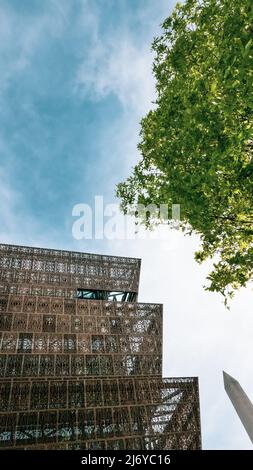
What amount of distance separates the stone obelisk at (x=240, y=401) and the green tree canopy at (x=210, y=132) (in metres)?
3.46

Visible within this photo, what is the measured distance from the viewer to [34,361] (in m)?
20.1

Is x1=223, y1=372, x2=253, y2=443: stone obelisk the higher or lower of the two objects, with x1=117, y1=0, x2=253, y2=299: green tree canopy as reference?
lower

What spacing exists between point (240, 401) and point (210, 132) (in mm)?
8491

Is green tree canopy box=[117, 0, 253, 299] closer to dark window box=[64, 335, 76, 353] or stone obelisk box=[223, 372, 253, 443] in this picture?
stone obelisk box=[223, 372, 253, 443]

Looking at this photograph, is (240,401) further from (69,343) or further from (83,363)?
(69,343)

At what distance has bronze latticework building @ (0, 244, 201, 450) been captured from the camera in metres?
15.4

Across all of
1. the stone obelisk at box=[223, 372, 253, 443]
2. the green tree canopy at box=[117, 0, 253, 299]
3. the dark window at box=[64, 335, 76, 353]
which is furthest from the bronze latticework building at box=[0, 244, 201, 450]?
the green tree canopy at box=[117, 0, 253, 299]

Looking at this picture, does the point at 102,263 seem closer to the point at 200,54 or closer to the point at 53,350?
the point at 53,350

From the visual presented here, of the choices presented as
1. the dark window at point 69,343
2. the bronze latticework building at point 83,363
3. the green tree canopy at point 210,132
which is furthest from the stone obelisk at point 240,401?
the dark window at point 69,343

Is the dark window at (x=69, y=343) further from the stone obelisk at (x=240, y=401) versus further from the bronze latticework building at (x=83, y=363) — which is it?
the stone obelisk at (x=240, y=401)

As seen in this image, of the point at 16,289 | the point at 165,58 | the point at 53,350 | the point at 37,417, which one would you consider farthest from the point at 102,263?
the point at 165,58

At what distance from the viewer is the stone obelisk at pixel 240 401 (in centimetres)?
892

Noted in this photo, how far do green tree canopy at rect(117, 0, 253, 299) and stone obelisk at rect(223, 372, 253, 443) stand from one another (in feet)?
11.3

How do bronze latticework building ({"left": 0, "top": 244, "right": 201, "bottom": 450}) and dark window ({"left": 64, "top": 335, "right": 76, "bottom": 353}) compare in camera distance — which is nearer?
bronze latticework building ({"left": 0, "top": 244, "right": 201, "bottom": 450})
